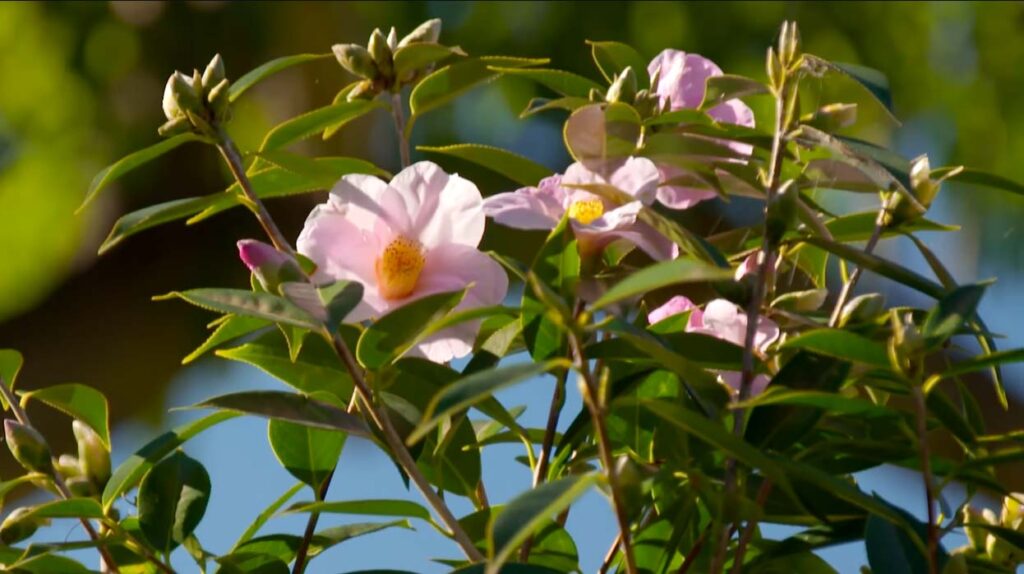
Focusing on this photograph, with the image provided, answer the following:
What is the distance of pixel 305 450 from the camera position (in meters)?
0.58

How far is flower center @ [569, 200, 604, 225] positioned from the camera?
0.54 metres

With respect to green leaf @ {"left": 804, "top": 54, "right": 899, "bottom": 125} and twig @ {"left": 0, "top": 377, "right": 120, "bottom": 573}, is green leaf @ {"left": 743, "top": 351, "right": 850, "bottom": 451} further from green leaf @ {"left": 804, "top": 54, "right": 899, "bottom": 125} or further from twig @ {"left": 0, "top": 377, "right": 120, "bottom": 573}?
twig @ {"left": 0, "top": 377, "right": 120, "bottom": 573}

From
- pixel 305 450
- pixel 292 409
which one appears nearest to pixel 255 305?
pixel 292 409

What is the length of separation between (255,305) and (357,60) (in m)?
0.21

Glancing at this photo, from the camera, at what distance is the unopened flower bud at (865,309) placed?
1.68ft

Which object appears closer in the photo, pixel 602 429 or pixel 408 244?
pixel 602 429

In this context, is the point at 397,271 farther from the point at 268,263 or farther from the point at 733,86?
the point at 733,86

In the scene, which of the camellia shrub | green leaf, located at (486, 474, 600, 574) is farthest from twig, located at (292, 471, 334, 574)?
green leaf, located at (486, 474, 600, 574)

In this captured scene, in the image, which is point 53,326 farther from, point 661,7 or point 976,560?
point 976,560

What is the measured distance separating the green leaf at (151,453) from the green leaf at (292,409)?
57mm

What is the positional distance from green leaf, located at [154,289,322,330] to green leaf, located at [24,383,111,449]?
0.60 ft

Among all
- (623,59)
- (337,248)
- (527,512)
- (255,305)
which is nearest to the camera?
(527,512)

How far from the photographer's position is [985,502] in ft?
8.09

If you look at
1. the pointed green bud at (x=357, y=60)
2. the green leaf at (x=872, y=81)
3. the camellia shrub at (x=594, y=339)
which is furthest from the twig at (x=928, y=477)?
the pointed green bud at (x=357, y=60)
